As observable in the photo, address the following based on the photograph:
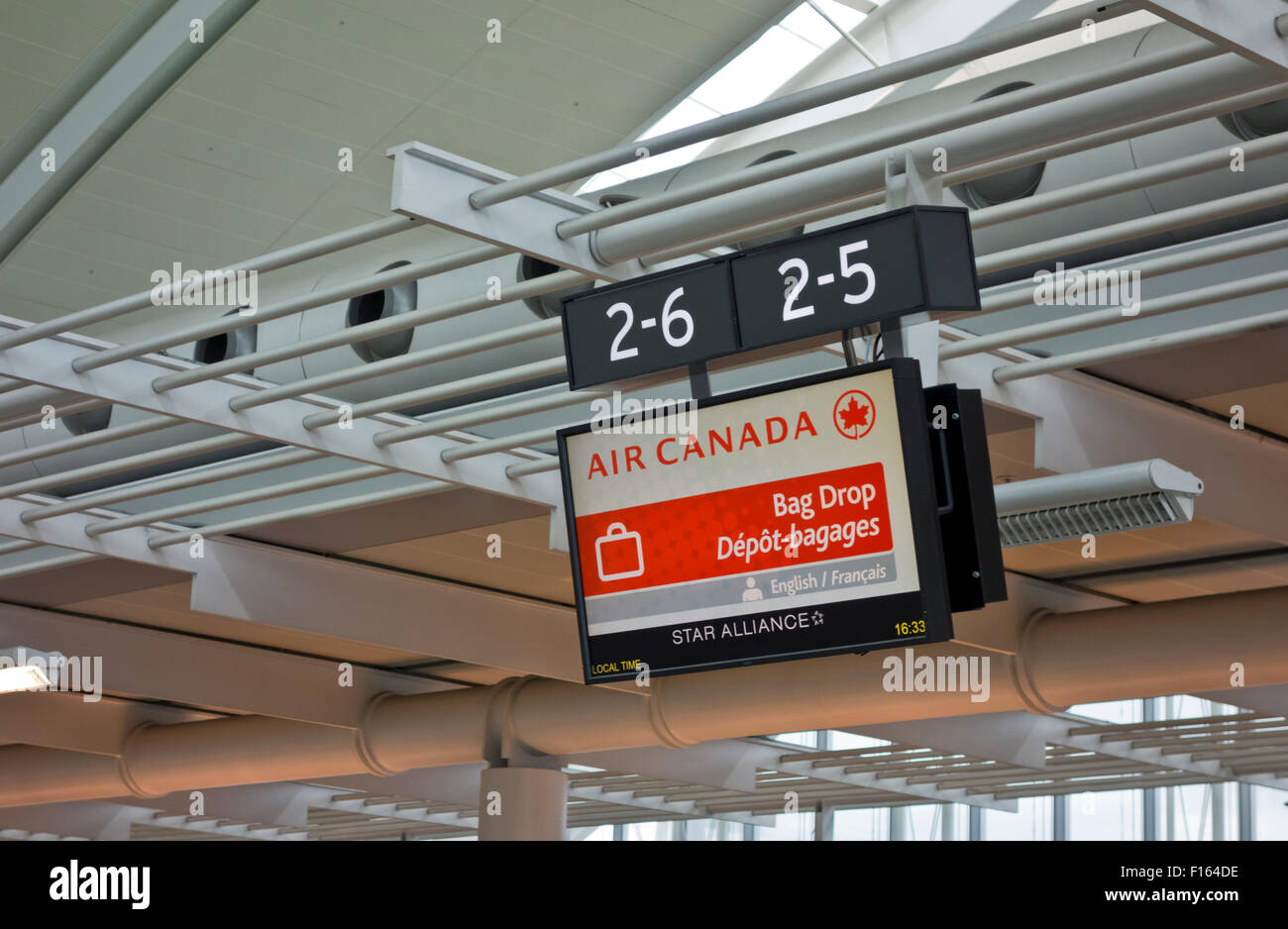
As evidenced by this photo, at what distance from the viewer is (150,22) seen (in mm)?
11969

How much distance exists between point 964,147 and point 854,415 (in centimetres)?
99

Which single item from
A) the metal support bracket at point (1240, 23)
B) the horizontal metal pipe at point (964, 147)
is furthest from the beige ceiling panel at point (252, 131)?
the metal support bracket at point (1240, 23)

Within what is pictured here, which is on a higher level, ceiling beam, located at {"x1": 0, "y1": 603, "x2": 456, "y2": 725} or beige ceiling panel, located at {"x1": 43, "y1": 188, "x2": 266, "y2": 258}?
beige ceiling panel, located at {"x1": 43, "y1": 188, "x2": 266, "y2": 258}

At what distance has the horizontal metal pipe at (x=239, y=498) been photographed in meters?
8.75

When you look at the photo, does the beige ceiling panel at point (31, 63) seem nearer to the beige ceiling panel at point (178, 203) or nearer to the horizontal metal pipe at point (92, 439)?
the beige ceiling panel at point (178, 203)

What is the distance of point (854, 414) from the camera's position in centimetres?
511

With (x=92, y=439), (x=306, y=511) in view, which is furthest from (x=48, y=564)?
(x=92, y=439)

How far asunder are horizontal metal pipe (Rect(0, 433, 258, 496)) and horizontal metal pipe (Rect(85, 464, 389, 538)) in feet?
1.50

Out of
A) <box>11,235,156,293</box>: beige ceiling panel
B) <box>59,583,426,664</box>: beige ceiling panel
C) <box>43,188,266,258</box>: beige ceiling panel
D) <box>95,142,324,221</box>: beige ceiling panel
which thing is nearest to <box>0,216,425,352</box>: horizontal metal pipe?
<box>59,583,426,664</box>: beige ceiling panel

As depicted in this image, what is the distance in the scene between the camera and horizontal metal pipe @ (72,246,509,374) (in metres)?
6.22

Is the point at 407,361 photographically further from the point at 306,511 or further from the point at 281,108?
the point at 281,108

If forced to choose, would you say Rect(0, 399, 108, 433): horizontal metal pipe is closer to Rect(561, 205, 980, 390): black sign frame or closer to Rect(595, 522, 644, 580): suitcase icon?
Rect(595, 522, 644, 580): suitcase icon

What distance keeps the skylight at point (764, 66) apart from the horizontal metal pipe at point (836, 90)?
8350mm
